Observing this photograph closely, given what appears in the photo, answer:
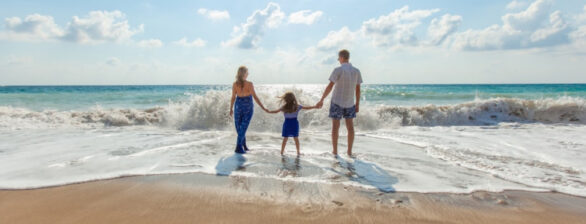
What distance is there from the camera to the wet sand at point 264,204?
112 inches

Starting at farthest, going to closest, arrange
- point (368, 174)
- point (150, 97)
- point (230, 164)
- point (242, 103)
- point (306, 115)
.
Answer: point (150, 97)
point (306, 115)
point (242, 103)
point (230, 164)
point (368, 174)

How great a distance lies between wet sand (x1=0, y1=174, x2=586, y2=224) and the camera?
2846 mm

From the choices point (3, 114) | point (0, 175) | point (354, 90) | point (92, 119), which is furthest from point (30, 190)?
point (3, 114)

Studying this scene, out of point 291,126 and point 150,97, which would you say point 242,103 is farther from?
point 150,97

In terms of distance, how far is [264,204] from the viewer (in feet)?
10.3

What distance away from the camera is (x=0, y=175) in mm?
4152

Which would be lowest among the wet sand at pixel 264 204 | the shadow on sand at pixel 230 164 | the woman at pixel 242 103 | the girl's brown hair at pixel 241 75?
the wet sand at pixel 264 204

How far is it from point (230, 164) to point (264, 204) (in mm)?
1781

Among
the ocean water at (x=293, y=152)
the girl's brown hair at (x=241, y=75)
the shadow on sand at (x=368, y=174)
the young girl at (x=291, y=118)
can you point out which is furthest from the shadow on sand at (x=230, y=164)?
the shadow on sand at (x=368, y=174)

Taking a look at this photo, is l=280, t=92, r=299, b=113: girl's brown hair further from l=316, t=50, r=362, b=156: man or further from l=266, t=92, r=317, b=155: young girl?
l=316, t=50, r=362, b=156: man

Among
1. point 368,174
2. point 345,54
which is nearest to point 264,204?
point 368,174

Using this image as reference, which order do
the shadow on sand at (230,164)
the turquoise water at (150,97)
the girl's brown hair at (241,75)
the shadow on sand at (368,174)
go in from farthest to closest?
the turquoise water at (150,97), the girl's brown hair at (241,75), the shadow on sand at (230,164), the shadow on sand at (368,174)

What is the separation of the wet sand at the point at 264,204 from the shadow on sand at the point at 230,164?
19.4 inches

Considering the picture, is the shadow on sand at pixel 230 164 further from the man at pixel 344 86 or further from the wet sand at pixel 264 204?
the man at pixel 344 86
